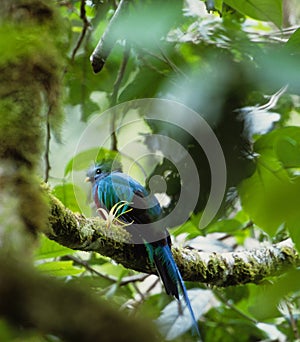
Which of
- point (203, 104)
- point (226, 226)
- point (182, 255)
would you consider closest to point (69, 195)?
point (182, 255)

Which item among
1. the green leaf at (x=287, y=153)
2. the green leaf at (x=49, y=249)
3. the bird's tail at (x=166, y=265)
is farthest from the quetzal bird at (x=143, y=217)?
the green leaf at (x=287, y=153)

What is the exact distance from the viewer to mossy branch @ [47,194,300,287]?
168cm

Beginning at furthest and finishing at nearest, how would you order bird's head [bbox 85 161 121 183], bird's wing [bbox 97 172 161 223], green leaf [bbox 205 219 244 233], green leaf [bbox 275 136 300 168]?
green leaf [bbox 205 219 244 233], bird's head [bbox 85 161 121 183], bird's wing [bbox 97 172 161 223], green leaf [bbox 275 136 300 168]

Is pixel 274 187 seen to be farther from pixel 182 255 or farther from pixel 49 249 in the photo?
pixel 182 255

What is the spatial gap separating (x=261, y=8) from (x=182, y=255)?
891 millimetres

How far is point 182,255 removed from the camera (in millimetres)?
2104

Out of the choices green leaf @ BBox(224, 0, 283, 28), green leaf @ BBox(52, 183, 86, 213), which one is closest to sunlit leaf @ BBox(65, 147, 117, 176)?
green leaf @ BBox(52, 183, 86, 213)

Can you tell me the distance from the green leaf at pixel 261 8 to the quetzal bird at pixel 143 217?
716 millimetres

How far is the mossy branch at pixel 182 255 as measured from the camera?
168 centimetres

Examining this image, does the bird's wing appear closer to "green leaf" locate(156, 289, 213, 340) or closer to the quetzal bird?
the quetzal bird

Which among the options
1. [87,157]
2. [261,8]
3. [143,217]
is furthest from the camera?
[87,157]

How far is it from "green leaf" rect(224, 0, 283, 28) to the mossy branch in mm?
827

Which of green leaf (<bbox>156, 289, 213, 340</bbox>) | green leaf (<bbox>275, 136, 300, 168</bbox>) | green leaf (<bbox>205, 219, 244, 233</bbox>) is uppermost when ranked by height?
green leaf (<bbox>275, 136, 300, 168</bbox>)

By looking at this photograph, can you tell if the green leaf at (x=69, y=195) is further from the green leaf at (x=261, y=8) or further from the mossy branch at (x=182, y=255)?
the green leaf at (x=261, y=8)
